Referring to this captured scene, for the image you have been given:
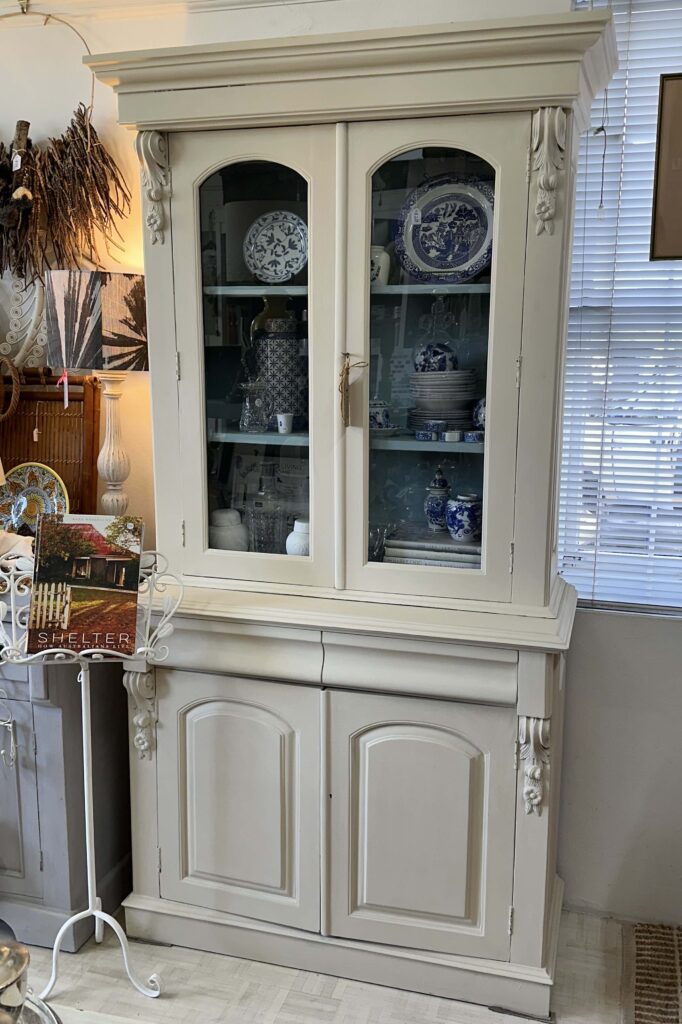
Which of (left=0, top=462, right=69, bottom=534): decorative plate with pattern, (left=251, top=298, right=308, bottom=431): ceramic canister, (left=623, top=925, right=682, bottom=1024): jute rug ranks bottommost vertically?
(left=623, top=925, right=682, bottom=1024): jute rug

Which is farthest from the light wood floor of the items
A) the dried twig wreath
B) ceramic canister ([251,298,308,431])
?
the dried twig wreath

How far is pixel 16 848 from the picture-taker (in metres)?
2.08

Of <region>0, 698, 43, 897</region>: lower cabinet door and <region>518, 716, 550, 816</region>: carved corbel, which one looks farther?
<region>0, 698, 43, 897</region>: lower cabinet door

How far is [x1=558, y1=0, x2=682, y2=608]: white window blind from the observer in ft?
6.65

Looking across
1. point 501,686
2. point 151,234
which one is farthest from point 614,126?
point 501,686

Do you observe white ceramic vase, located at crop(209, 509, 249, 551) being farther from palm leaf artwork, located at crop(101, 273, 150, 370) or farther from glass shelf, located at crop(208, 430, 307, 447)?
palm leaf artwork, located at crop(101, 273, 150, 370)

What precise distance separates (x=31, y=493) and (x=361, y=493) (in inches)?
37.8

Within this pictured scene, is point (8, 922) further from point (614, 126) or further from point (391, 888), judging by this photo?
point (614, 126)

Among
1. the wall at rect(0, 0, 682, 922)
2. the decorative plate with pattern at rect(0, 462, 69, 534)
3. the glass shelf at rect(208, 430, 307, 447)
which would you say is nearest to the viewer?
the glass shelf at rect(208, 430, 307, 447)

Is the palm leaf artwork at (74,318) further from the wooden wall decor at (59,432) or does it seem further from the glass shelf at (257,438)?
the glass shelf at (257,438)

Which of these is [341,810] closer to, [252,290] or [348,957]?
[348,957]

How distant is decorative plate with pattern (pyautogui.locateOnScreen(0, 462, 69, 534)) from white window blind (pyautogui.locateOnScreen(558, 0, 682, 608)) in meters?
1.28

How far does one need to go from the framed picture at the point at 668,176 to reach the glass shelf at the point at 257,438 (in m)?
0.91

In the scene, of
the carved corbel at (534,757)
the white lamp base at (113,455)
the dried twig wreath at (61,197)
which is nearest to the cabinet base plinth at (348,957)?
the carved corbel at (534,757)
